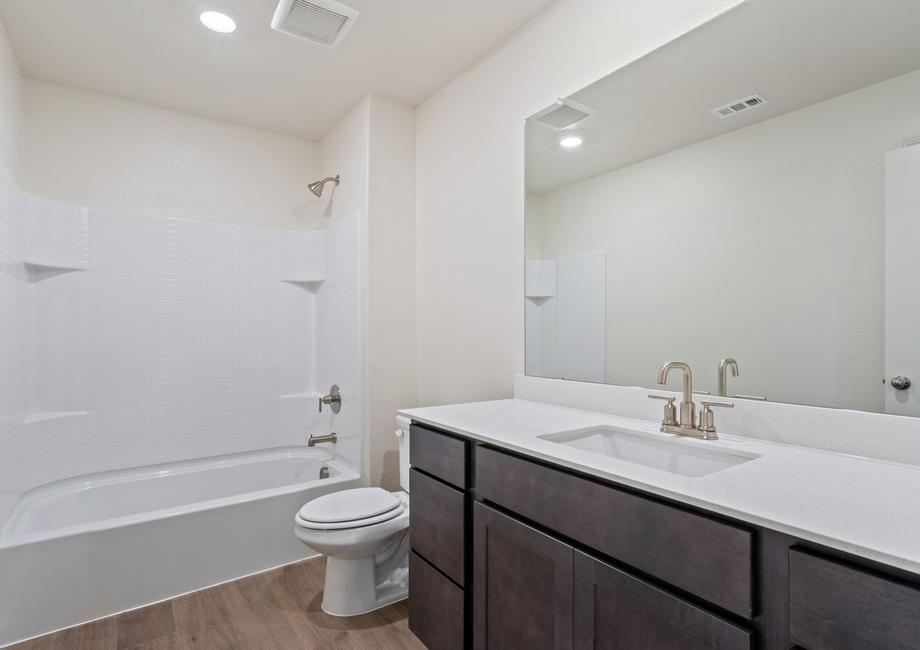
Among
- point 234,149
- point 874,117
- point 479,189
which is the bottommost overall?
point 874,117

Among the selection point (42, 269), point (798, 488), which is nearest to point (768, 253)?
point (798, 488)

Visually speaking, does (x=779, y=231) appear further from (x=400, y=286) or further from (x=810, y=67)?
(x=400, y=286)

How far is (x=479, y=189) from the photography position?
7.88 ft

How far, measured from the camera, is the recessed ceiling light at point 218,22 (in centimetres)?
208

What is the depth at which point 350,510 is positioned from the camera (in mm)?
2088

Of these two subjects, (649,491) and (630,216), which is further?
(630,216)

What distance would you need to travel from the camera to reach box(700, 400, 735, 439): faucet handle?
A: 1369 mm

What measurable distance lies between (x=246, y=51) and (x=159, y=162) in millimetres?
1042

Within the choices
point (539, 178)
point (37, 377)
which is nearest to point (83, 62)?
point (37, 377)

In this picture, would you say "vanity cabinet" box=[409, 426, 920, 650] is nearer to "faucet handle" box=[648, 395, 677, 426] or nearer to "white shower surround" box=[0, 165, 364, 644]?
"faucet handle" box=[648, 395, 677, 426]

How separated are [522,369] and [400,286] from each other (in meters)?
1.02

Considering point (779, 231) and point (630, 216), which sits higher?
point (630, 216)

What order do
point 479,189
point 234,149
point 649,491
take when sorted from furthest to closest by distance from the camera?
point 234,149
point 479,189
point 649,491

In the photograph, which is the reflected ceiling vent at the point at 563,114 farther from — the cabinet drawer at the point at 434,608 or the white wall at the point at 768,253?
the cabinet drawer at the point at 434,608
